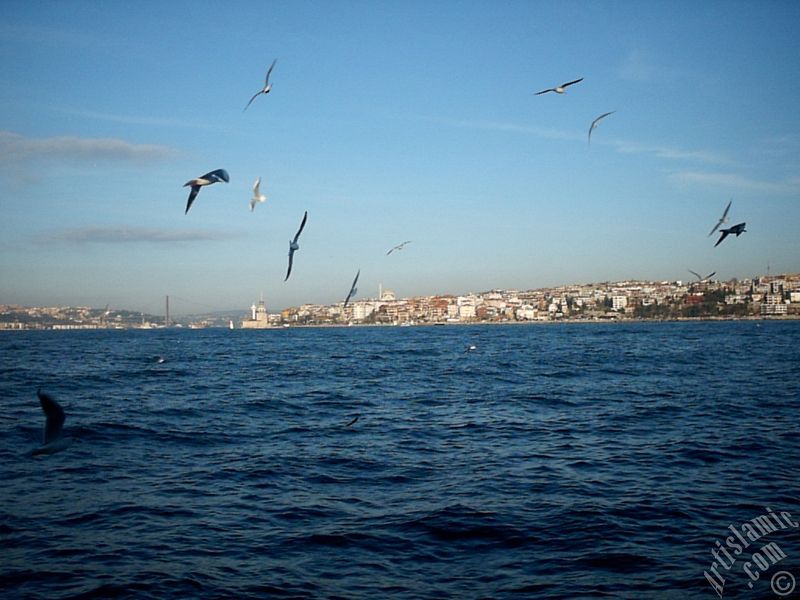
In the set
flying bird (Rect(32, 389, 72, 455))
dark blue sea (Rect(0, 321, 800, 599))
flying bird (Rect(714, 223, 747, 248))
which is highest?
flying bird (Rect(714, 223, 747, 248))

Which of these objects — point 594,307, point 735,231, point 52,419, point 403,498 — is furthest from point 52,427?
point 594,307

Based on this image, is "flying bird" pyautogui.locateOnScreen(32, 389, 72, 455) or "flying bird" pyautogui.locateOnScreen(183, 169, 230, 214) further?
"flying bird" pyautogui.locateOnScreen(183, 169, 230, 214)

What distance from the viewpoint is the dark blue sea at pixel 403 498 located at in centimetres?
692

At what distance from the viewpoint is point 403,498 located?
31.9 ft

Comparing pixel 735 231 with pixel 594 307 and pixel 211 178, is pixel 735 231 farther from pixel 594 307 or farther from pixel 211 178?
pixel 594 307

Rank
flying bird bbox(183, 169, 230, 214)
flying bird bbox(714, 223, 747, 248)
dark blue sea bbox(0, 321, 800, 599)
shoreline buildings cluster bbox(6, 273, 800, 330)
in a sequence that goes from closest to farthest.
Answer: dark blue sea bbox(0, 321, 800, 599), flying bird bbox(183, 169, 230, 214), flying bird bbox(714, 223, 747, 248), shoreline buildings cluster bbox(6, 273, 800, 330)

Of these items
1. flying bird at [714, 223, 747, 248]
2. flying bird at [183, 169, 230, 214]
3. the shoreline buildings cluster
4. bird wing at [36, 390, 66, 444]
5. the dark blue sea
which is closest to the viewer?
bird wing at [36, 390, 66, 444]

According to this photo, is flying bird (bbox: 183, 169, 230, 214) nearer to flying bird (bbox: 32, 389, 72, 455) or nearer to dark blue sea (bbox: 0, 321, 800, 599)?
flying bird (bbox: 32, 389, 72, 455)

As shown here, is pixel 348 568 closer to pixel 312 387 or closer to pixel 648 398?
pixel 648 398

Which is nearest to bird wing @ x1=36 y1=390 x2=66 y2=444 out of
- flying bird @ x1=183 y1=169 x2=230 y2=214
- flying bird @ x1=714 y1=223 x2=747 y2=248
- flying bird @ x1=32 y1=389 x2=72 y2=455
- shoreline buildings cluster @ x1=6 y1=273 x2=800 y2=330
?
flying bird @ x1=32 y1=389 x2=72 y2=455

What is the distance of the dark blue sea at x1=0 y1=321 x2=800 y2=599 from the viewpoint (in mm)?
6922

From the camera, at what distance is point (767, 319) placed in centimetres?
15538

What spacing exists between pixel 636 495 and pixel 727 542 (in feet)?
6.53

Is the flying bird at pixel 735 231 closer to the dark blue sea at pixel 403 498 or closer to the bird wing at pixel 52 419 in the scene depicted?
the dark blue sea at pixel 403 498
